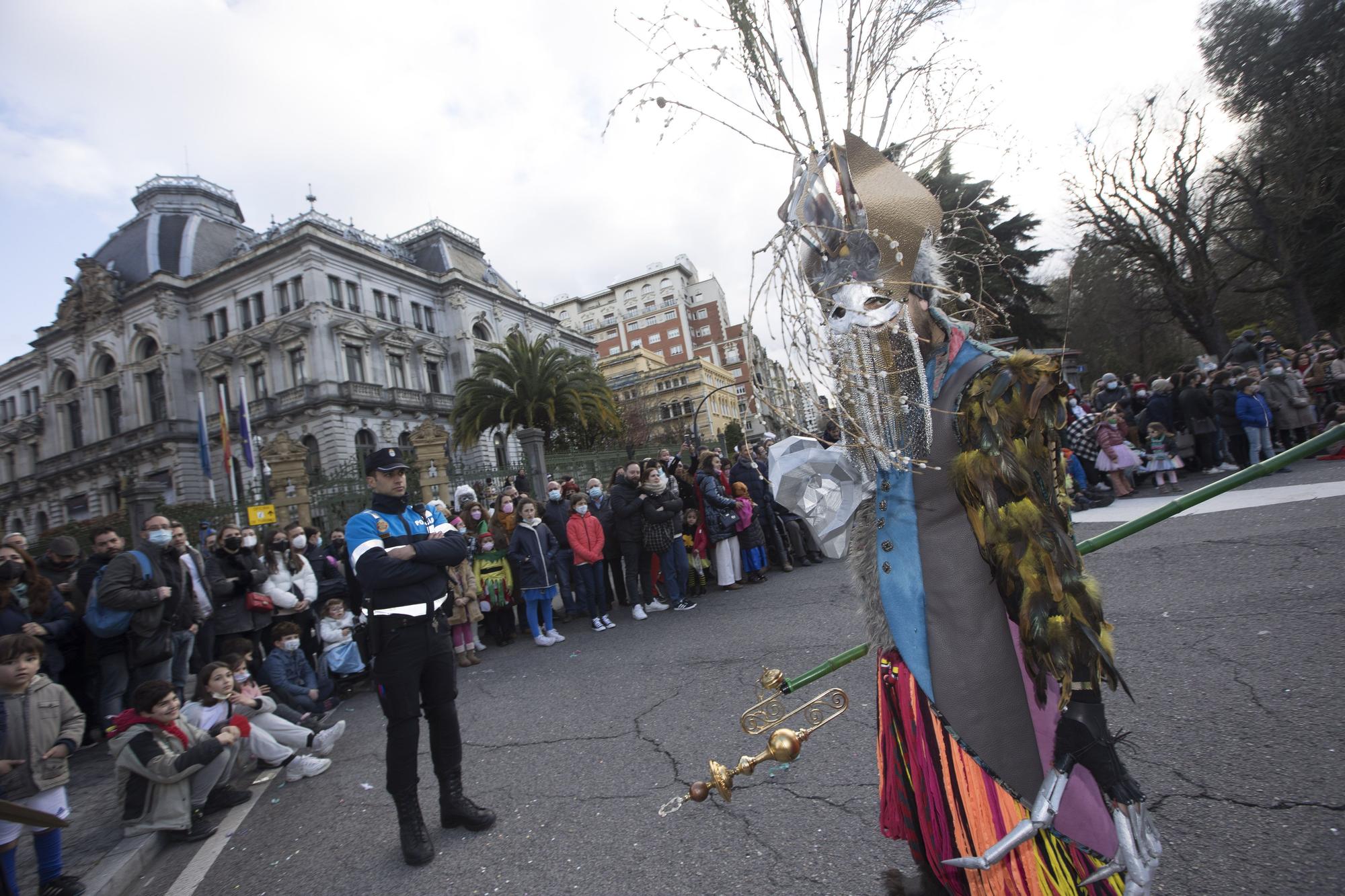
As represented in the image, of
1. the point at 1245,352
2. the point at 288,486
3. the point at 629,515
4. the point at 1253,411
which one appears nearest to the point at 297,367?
the point at 288,486

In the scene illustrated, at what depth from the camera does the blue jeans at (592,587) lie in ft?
25.8

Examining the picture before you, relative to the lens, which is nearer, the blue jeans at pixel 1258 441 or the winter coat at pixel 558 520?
the winter coat at pixel 558 520

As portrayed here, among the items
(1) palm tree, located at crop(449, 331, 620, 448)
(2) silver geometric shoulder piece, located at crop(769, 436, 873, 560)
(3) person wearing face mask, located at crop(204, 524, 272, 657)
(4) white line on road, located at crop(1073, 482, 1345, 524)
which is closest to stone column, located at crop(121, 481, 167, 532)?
(3) person wearing face mask, located at crop(204, 524, 272, 657)

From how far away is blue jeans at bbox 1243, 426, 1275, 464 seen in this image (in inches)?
380

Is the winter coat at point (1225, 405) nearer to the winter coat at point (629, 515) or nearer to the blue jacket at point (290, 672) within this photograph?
the winter coat at point (629, 515)

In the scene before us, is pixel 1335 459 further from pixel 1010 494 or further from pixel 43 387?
pixel 43 387

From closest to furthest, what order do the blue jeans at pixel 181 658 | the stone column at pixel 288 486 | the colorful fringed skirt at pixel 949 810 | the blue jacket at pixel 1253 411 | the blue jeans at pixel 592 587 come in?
the colorful fringed skirt at pixel 949 810 → the blue jeans at pixel 181 658 → the blue jeans at pixel 592 587 → the blue jacket at pixel 1253 411 → the stone column at pixel 288 486

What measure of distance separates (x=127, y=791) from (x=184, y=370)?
44.0 metres

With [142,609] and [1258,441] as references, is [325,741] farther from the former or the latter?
[1258,441]

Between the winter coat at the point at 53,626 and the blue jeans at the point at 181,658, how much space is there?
0.77 m

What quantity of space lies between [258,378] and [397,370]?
736 centimetres

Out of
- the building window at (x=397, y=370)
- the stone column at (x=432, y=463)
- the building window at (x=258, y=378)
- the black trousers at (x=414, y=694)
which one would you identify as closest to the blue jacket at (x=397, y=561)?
the black trousers at (x=414, y=694)

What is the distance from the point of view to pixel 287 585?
689 cm

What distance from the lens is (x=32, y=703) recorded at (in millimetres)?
3576
